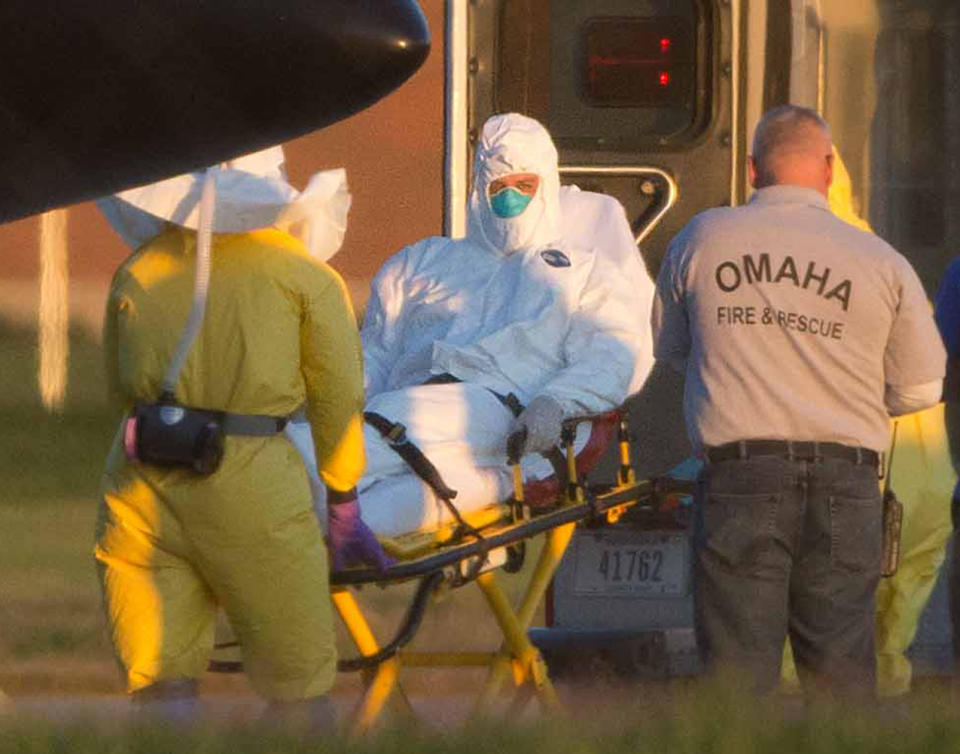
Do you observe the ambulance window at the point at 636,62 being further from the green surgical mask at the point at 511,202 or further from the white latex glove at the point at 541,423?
the white latex glove at the point at 541,423

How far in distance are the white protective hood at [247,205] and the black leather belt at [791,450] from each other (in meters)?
0.94

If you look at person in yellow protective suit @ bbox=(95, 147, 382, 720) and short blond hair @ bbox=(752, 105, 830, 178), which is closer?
person in yellow protective suit @ bbox=(95, 147, 382, 720)

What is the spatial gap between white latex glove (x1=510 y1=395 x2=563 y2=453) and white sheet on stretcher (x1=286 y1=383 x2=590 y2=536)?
0.40 ft

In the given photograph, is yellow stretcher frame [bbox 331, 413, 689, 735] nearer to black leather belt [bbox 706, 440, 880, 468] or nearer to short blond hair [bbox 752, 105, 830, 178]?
black leather belt [bbox 706, 440, 880, 468]

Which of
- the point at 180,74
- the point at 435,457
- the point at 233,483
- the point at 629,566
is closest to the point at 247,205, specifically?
the point at 233,483

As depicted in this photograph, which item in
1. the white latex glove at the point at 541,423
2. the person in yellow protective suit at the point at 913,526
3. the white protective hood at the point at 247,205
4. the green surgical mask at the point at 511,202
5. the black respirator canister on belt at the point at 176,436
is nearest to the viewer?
the black respirator canister on belt at the point at 176,436

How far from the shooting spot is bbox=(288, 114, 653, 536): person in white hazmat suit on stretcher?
6.78 m

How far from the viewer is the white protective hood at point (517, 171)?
756 cm

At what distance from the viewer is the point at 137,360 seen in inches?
236

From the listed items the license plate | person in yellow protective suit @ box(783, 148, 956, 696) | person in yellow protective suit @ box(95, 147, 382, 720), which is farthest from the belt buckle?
person in yellow protective suit @ box(783, 148, 956, 696)

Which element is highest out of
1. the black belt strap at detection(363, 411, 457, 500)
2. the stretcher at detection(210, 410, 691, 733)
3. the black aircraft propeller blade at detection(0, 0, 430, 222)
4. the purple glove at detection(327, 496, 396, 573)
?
the black aircraft propeller blade at detection(0, 0, 430, 222)

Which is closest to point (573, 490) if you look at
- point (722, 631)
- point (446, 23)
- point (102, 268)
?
point (722, 631)

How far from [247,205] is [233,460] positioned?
0.51m

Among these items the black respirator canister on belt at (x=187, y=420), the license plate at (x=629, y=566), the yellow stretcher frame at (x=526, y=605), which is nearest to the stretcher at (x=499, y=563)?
the yellow stretcher frame at (x=526, y=605)
